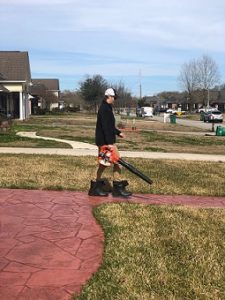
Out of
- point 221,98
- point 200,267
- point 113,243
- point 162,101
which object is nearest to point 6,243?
point 113,243

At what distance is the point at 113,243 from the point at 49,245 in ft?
2.25

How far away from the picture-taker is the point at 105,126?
317 inches

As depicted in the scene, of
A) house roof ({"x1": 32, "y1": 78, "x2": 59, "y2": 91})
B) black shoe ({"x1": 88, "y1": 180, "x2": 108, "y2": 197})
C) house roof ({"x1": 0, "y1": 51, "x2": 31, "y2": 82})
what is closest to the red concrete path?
black shoe ({"x1": 88, "y1": 180, "x2": 108, "y2": 197})

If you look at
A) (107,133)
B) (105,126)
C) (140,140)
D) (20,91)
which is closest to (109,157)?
(107,133)

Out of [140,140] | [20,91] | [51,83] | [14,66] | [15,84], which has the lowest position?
[140,140]

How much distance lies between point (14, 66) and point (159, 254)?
137 ft

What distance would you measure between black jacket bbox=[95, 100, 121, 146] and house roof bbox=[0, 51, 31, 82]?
35601mm

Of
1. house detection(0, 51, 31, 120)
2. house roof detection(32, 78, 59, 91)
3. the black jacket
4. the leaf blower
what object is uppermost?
house roof detection(32, 78, 59, 91)

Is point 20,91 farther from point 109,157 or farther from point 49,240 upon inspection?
point 49,240

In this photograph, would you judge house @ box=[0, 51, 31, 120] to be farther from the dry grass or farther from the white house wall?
the dry grass

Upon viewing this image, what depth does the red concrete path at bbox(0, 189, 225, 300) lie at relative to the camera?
14.5 feet

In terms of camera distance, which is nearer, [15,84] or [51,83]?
[15,84]

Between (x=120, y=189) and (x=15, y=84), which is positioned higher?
(x=15, y=84)

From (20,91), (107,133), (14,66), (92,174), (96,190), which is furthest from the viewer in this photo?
(14,66)
